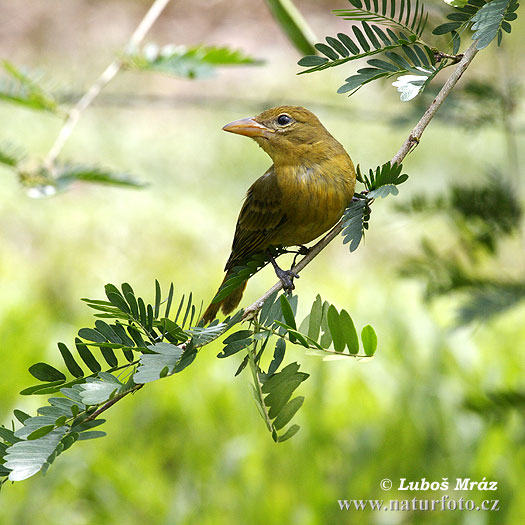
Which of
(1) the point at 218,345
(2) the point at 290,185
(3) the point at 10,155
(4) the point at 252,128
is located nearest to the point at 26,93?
(3) the point at 10,155

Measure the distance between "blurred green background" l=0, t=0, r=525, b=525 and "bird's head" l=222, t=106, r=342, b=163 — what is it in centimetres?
21

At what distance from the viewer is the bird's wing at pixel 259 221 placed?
5.62 ft

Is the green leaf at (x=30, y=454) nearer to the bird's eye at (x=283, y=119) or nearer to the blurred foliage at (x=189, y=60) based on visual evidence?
the blurred foliage at (x=189, y=60)

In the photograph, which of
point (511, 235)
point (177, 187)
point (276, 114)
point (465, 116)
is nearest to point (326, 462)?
point (511, 235)

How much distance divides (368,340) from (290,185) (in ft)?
3.24

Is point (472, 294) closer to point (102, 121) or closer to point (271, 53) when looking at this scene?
point (102, 121)

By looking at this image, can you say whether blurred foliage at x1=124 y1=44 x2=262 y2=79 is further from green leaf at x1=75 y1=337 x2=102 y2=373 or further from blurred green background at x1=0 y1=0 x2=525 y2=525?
green leaf at x1=75 y1=337 x2=102 y2=373

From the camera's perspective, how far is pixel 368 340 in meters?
0.78

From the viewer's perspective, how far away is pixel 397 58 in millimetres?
887

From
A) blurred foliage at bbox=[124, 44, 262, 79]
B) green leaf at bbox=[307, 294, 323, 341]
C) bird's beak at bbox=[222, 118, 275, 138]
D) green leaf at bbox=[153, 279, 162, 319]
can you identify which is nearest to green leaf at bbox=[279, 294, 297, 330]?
green leaf at bbox=[307, 294, 323, 341]

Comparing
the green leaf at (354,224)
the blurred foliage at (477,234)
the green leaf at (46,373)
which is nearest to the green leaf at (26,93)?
the green leaf at (354,224)

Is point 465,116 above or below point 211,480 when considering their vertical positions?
above

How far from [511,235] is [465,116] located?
396 millimetres

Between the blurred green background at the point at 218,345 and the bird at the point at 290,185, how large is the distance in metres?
0.24
